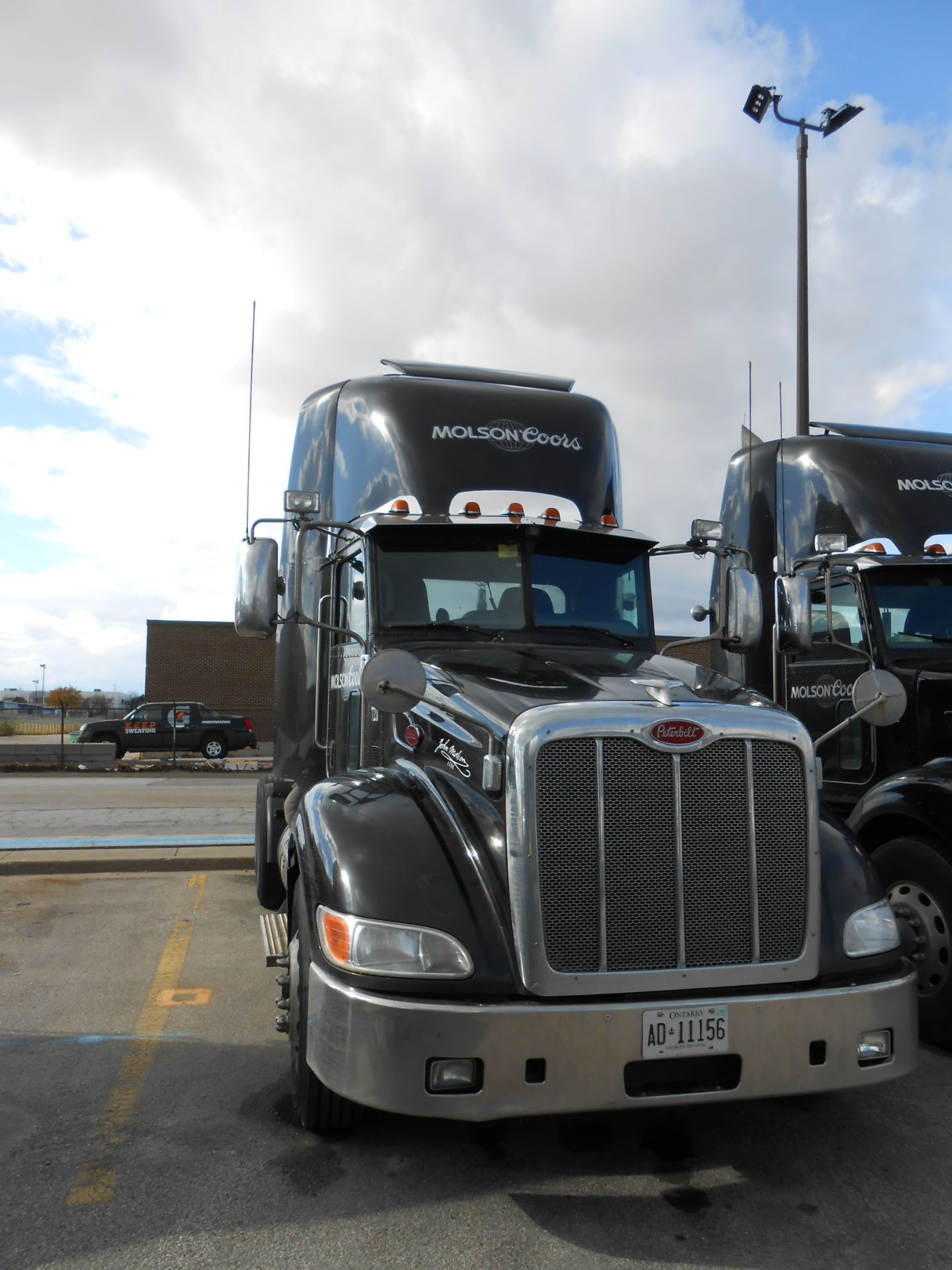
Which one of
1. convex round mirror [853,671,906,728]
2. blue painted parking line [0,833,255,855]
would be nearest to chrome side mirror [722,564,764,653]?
convex round mirror [853,671,906,728]

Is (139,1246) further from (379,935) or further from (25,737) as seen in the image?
(25,737)

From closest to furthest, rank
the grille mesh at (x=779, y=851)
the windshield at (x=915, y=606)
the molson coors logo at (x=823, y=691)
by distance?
the grille mesh at (x=779, y=851), the windshield at (x=915, y=606), the molson coors logo at (x=823, y=691)

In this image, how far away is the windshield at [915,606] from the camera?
6457 mm

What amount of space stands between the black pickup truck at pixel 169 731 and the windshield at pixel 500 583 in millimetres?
25092

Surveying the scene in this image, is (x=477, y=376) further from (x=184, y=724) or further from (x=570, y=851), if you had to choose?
(x=184, y=724)

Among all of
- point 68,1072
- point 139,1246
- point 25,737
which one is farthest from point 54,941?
point 25,737

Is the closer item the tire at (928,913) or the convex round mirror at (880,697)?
the convex round mirror at (880,697)

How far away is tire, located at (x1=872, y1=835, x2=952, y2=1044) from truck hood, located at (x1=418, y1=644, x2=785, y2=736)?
150cm

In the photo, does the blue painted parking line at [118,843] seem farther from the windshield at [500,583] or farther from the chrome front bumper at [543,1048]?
the chrome front bumper at [543,1048]

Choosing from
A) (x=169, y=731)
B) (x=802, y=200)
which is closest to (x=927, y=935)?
(x=802, y=200)

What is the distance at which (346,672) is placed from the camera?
5641 mm

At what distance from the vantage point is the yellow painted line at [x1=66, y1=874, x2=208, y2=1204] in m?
3.52

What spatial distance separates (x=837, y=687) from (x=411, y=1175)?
4.40 meters

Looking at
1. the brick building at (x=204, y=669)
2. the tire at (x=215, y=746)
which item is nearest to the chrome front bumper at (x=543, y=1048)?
the tire at (x=215, y=746)
